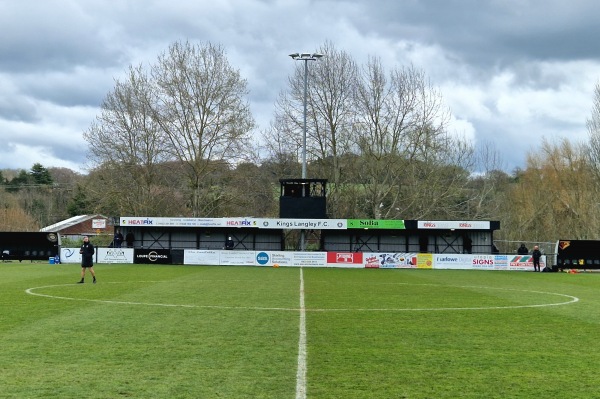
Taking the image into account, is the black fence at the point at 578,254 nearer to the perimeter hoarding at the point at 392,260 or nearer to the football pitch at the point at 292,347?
the perimeter hoarding at the point at 392,260

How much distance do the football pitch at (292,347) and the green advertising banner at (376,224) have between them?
108 ft

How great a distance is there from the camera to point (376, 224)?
55.4 m

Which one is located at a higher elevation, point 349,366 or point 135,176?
point 135,176

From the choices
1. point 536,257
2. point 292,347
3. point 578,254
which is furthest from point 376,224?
point 292,347

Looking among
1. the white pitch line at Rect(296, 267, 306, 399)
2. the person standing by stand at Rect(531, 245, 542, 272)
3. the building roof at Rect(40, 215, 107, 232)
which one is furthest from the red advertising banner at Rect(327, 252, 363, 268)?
the building roof at Rect(40, 215, 107, 232)

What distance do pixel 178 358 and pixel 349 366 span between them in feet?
9.01

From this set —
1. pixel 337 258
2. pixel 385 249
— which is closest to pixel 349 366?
pixel 337 258

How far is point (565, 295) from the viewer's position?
2548 centimetres

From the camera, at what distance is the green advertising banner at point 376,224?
55.2 meters

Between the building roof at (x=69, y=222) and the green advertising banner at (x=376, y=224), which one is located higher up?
the building roof at (x=69, y=222)

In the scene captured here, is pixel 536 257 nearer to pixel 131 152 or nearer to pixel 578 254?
pixel 578 254

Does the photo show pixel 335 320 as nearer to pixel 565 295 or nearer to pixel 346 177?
pixel 565 295

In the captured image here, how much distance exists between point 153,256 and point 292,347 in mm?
41396

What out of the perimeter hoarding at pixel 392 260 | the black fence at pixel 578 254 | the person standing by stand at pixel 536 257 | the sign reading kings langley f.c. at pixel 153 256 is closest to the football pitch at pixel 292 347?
the person standing by stand at pixel 536 257
